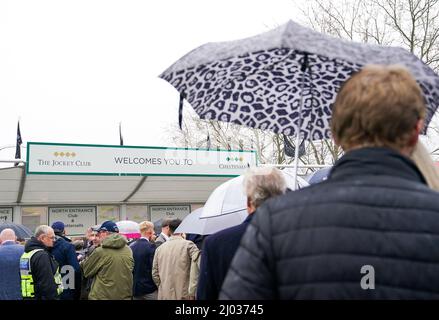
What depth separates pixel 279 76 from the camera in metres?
4.07

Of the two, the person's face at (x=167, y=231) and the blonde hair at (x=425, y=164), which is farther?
the person's face at (x=167, y=231)

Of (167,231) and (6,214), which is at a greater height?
(6,214)

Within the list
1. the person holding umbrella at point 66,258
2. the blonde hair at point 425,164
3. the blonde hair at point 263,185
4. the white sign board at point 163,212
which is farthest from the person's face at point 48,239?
the white sign board at point 163,212

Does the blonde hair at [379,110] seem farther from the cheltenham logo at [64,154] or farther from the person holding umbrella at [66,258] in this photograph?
the cheltenham logo at [64,154]

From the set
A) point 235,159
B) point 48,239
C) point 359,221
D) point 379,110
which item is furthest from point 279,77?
point 235,159

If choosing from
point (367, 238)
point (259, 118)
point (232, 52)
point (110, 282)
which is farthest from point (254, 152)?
point (367, 238)

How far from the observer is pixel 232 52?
306 cm

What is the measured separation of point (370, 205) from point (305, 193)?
0.67 ft

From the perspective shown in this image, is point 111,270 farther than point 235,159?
No

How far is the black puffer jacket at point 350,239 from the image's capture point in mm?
1723

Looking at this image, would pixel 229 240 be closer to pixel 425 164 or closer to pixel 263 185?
pixel 263 185

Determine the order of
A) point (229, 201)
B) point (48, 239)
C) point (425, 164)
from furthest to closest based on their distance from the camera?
point (48, 239), point (229, 201), point (425, 164)

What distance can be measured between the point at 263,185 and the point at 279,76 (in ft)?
3.57

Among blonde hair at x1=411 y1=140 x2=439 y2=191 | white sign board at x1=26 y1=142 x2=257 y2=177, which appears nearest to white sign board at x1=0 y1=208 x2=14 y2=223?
white sign board at x1=26 y1=142 x2=257 y2=177
